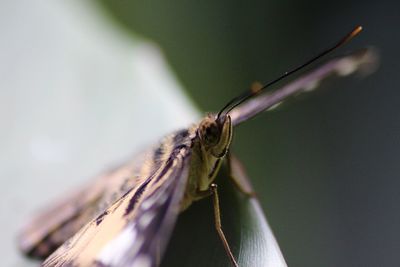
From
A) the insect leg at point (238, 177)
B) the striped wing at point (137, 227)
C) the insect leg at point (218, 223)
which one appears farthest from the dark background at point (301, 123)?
the striped wing at point (137, 227)

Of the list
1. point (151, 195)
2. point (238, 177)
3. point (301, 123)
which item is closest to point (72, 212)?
point (238, 177)

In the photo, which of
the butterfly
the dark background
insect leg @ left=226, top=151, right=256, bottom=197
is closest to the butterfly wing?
the butterfly

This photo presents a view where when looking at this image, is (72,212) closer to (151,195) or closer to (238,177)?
(238,177)

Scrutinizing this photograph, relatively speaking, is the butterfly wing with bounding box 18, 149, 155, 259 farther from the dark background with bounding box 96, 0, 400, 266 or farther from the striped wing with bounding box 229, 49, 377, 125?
the dark background with bounding box 96, 0, 400, 266

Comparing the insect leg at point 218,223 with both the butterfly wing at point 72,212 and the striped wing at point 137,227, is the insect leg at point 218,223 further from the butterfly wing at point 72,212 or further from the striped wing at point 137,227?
the butterfly wing at point 72,212

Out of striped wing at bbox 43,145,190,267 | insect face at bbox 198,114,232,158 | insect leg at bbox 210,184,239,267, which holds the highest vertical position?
insect face at bbox 198,114,232,158

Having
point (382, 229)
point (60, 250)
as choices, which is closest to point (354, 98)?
point (382, 229)

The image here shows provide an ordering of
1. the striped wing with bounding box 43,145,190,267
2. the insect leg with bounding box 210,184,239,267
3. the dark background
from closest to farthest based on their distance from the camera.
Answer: the striped wing with bounding box 43,145,190,267 → the insect leg with bounding box 210,184,239,267 → the dark background
